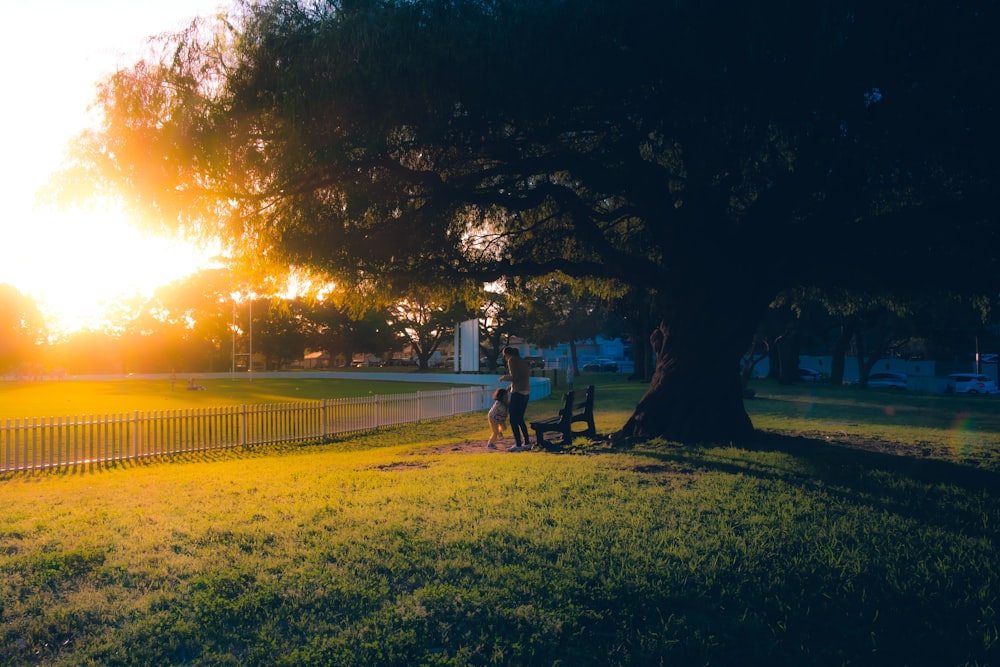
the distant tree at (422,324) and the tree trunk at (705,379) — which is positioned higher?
the distant tree at (422,324)

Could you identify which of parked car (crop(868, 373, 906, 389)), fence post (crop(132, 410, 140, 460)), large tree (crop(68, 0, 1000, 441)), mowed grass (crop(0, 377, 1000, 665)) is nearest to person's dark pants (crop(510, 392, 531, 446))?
large tree (crop(68, 0, 1000, 441))

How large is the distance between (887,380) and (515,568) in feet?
162

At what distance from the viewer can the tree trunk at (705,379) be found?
469 inches

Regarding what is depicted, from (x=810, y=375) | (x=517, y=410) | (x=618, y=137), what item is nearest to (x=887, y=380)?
(x=810, y=375)

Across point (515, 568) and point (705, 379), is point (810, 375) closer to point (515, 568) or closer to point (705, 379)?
point (705, 379)

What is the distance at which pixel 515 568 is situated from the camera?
4988 millimetres

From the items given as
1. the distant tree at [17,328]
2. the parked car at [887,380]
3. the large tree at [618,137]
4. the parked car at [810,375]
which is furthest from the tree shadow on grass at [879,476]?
the distant tree at [17,328]

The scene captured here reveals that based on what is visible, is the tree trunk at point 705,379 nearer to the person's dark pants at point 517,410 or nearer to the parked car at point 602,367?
the person's dark pants at point 517,410

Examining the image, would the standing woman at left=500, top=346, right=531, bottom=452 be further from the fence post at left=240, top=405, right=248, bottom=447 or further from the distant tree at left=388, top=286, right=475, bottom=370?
the distant tree at left=388, top=286, right=475, bottom=370

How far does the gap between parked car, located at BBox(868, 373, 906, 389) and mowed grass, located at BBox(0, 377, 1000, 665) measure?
1628 inches

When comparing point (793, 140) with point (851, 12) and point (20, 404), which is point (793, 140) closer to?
point (851, 12)

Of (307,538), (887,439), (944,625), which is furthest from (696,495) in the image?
(887,439)

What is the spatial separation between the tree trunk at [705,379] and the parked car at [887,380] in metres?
38.4

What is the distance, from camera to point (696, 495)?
24.1ft
